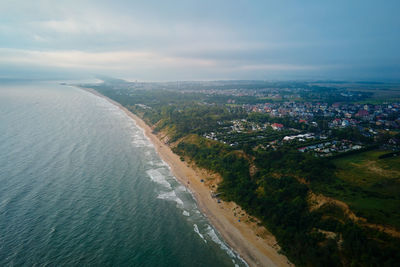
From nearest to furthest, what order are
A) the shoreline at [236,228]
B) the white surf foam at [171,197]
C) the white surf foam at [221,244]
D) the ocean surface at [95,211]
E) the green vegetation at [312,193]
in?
the green vegetation at [312,193] < the ocean surface at [95,211] < the shoreline at [236,228] < the white surf foam at [221,244] < the white surf foam at [171,197]

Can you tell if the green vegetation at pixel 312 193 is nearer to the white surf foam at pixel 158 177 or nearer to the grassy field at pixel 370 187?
the grassy field at pixel 370 187

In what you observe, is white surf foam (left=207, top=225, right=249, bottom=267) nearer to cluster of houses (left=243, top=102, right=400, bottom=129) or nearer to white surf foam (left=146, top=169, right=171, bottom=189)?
white surf foam (left=146, top=169, right=171, bottom=189)

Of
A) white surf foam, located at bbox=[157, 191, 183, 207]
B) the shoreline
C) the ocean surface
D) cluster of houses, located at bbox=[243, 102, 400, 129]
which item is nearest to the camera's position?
the ocean surface

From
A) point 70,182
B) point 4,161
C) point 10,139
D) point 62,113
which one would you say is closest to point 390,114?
point 70,182

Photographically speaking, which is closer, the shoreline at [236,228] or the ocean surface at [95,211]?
the ocean surface at [95,211]

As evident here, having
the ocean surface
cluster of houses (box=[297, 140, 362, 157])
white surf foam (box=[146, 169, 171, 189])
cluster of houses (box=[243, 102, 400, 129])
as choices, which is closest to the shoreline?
the ocean surface

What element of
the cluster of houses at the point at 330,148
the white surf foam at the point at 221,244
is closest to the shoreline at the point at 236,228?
the white surf foam at the point at 221,244

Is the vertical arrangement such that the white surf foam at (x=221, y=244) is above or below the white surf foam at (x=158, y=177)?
below
